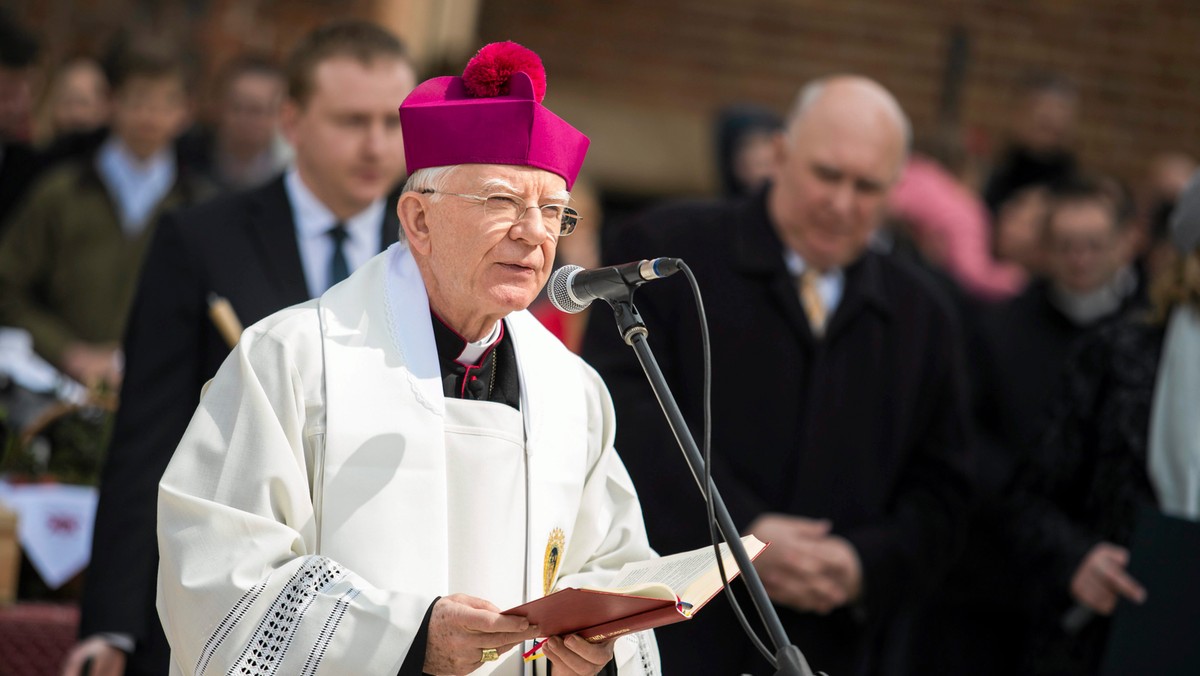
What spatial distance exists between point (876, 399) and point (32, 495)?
2800 mm

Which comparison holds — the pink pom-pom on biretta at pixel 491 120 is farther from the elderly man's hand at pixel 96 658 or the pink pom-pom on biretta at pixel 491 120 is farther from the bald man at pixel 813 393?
the elderly man's hand at pixel 96 658

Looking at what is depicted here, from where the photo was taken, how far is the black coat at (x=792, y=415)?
15.1 ft

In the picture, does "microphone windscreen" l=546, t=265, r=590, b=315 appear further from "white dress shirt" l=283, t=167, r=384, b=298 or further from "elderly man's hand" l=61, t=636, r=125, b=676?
"elderly man's hand" l=61, t=636, r=125, b=676

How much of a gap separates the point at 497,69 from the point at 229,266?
1.35m

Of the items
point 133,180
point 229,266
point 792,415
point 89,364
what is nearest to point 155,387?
point 229,266

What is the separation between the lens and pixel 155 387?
4.11 m

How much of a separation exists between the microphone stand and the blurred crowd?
1546 millimetres

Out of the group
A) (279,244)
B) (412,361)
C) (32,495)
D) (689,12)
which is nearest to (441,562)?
(412,361)

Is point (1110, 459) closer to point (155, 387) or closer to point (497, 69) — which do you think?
point (497, 69)

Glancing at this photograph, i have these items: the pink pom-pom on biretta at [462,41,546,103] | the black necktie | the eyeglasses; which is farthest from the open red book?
the black necktie

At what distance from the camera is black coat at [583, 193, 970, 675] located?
182 inches

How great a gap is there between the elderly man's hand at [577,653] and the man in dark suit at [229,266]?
1.60 metres

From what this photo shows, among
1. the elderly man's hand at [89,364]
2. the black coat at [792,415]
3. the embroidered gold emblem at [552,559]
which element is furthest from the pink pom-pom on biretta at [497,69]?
the elderly man's hand at [89,364]

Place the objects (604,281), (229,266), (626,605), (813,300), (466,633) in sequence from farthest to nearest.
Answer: (813,300) < (229,266) < (604,281) < (466,633) < (626,605)
